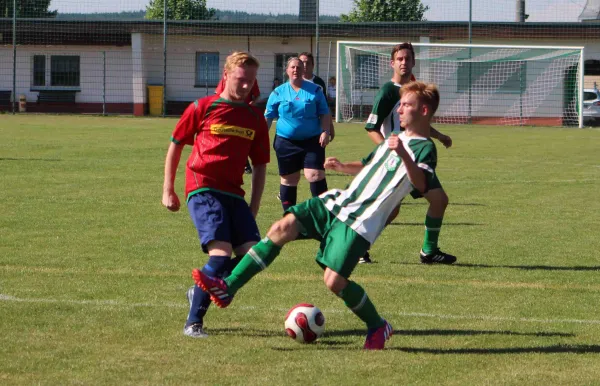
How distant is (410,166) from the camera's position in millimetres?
5453

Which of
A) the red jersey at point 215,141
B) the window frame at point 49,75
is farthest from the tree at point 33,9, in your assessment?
the red jersey at point 215,141

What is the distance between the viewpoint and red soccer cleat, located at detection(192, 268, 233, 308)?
5629mm

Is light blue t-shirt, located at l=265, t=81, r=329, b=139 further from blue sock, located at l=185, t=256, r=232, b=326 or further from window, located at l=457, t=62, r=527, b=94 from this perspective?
window, located at l=457, t=62, r=527, b=94

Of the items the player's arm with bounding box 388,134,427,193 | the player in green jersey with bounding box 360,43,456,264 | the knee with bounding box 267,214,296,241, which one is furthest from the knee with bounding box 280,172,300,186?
the player's arm with bounding box 388,134,427,193

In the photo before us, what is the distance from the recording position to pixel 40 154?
19.8 metres

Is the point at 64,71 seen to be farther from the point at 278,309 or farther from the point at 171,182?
the point at 171,182

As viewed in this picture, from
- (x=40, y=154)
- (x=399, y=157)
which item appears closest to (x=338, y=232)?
(x=399, y=157)

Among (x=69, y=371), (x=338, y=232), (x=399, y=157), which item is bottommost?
(x=69, y=371)

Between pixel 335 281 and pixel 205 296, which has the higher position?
pixel 335 281

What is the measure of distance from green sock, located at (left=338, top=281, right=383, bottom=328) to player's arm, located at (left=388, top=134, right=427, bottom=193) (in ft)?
2.32

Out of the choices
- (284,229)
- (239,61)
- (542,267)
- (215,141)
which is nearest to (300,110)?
(542,267)

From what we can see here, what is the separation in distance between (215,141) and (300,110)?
180 inches

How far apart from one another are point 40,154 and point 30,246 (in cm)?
1091

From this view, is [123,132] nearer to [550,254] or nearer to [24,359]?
[550,254]
